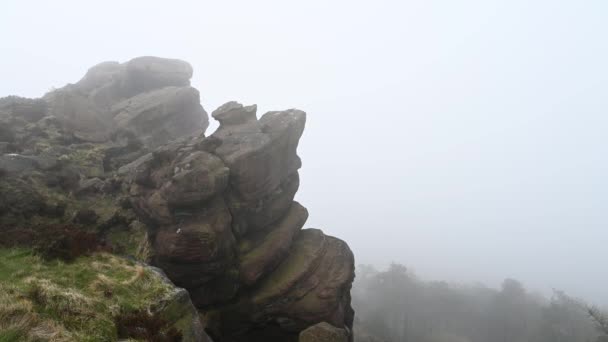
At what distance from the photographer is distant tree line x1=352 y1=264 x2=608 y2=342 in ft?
232

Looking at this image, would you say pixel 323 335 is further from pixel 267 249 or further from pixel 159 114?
pixel 159 114

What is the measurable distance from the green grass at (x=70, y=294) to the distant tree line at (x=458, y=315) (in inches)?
2284

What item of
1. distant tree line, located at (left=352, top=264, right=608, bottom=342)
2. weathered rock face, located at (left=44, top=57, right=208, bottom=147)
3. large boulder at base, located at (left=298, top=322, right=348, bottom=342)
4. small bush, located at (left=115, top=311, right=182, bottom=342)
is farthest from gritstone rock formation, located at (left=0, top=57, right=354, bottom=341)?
distant tree line, located at (left=352, top=264, right=608, bottom=342)

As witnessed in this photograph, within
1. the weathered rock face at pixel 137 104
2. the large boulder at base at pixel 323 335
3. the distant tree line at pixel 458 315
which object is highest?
the weathered rock face at pixel 137 104

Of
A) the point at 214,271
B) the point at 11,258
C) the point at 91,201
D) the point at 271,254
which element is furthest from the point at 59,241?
the point at 271,254

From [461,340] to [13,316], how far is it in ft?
288

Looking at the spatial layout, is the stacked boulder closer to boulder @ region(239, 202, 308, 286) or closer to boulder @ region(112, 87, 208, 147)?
boulder @ region(239, 202, 308, 286)

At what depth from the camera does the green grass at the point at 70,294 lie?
1077 centimetres

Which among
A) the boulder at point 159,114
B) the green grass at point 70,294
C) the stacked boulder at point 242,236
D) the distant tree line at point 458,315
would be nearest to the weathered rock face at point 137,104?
the boulder at point 159,114

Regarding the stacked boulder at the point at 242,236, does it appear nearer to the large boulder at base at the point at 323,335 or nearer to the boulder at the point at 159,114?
the large boulder at base at the point at 323,335

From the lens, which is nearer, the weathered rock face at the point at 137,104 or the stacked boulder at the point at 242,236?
the stacked boulder at the point at 242,236

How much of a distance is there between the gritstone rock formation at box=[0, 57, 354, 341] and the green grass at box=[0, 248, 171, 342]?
4.77 meters

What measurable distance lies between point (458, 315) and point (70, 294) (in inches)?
3815

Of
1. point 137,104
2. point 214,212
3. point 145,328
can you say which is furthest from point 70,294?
point 137,104
